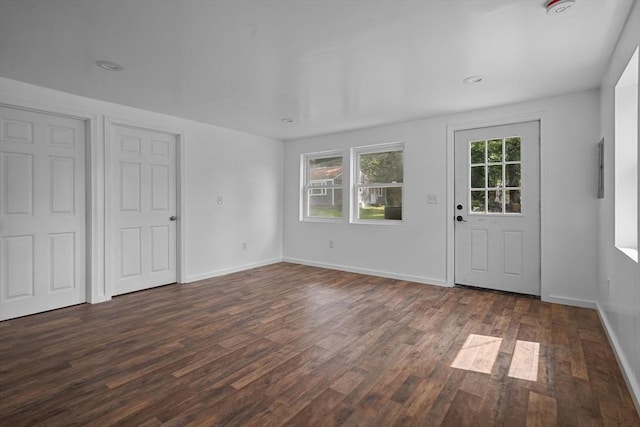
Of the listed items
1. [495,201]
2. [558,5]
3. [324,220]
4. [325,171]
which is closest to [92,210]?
[324,220]

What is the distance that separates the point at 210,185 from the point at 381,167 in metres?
2.66

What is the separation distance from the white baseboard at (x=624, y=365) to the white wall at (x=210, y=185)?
461 cm

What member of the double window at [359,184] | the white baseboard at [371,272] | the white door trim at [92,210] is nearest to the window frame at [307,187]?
the double window at [359,184]

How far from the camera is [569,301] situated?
11.9ft

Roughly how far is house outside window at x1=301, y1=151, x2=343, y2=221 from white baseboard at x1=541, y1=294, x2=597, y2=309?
3.09 metres

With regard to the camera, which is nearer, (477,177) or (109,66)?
(109,66)

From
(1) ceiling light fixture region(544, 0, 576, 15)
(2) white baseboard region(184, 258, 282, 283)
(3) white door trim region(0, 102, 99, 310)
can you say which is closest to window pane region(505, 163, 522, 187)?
(1) ceiling light fixture region(544, 0, 576, 15)

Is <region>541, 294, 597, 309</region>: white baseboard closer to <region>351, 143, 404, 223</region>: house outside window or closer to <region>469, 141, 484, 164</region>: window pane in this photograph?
<region>469, 141, 484, 164</region>: window pane

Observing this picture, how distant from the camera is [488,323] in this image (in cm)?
312

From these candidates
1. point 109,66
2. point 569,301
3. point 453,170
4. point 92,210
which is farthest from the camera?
point 453,170

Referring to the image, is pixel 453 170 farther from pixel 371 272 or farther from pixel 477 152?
pixel 371 272

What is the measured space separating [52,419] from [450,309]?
333 cm

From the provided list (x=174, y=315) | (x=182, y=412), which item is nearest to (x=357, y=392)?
(x=182, y=412)

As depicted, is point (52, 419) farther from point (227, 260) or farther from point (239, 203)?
point (239, 203)
